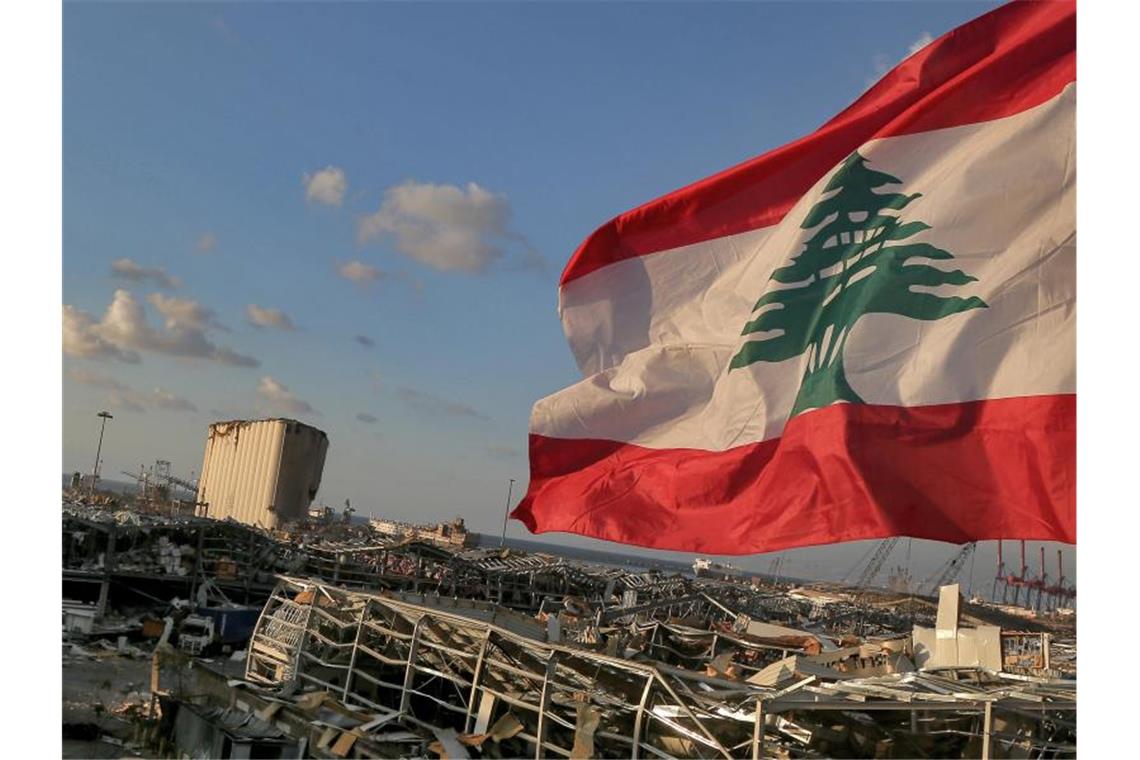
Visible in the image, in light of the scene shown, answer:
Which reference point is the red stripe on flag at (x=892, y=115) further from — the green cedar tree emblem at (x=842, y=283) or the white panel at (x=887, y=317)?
the green cedar tree emblem at (x=842, y=283)

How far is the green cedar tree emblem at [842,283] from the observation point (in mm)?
6914

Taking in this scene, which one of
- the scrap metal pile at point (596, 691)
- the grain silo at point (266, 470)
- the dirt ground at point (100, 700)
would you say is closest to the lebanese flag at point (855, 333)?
the scrap metal pile at point (596, 691)

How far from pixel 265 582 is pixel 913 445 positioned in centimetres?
2889

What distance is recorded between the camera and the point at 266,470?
48688 mm

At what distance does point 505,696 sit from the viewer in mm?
11547

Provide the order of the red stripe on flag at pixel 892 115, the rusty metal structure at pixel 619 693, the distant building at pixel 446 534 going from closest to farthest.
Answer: the red stripe on flag at pixel 892 115
the rusty metal structure at pixel 619 693
the distant building at pixel 446 534

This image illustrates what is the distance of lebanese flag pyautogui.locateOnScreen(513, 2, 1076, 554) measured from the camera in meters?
6.21

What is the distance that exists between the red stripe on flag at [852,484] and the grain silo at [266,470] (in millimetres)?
40493

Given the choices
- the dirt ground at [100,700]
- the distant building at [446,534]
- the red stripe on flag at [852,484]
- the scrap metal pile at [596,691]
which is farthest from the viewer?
the distant building at [446,534]

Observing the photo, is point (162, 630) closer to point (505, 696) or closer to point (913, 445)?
point (505, 696)

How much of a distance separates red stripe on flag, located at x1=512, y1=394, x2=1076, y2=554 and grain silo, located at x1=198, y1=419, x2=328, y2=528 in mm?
40493

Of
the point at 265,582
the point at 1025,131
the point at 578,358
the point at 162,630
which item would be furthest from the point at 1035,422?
the point at 265,582

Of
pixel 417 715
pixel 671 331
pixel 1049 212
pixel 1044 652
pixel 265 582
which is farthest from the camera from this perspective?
pixel 265 582

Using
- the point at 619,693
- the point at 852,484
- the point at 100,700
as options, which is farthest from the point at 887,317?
the point at 100,700
